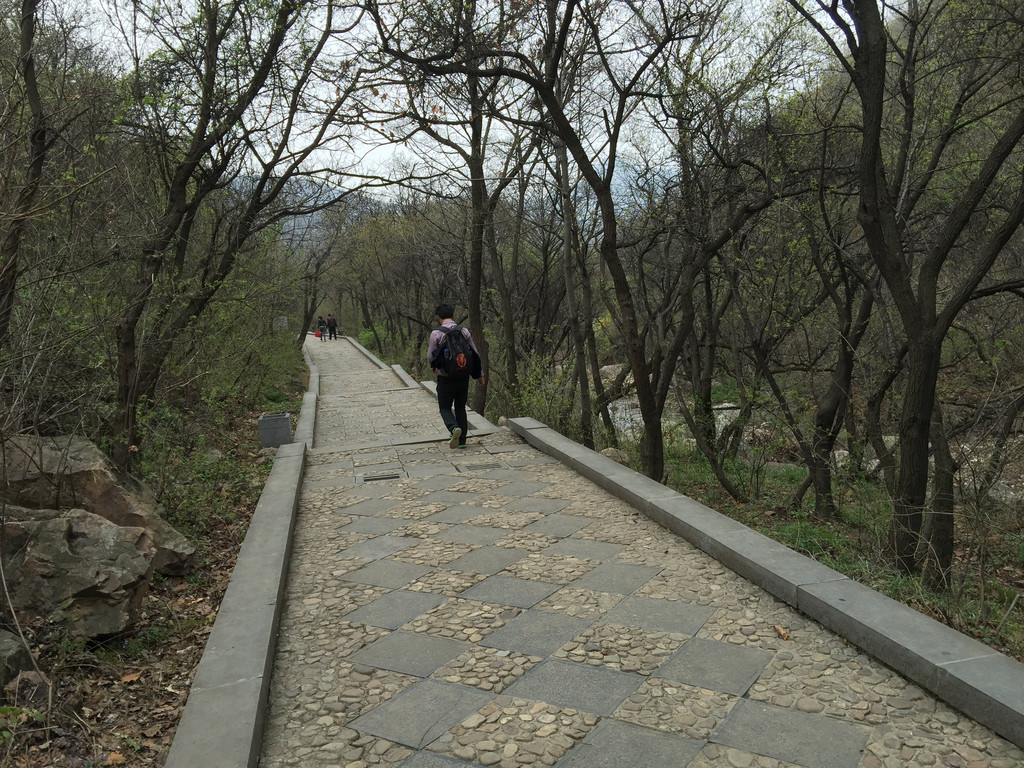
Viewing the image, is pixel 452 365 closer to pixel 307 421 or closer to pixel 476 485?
pixel 476 485

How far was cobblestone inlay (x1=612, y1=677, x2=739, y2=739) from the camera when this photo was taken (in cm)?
271

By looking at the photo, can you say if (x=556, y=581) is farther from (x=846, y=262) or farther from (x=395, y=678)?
(x=846, y=262)

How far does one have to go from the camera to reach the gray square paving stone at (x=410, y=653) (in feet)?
10.7

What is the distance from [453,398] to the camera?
28.3 ft

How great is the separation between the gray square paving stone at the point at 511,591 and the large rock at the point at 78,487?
2.05 meters

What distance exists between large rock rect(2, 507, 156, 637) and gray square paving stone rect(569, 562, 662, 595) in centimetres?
236

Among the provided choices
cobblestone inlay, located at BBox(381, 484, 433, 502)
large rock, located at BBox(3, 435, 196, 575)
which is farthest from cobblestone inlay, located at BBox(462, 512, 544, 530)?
large rock, located at BBox(3, 435, 196, 575)

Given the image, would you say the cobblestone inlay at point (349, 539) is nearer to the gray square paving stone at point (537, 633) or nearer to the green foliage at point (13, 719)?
the gray square paving stone at point (537, 633)

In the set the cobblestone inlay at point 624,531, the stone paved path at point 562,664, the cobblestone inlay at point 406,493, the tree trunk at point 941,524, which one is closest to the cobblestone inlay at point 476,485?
the cobblestone inlay at point 406,493

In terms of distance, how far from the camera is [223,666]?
3.19m

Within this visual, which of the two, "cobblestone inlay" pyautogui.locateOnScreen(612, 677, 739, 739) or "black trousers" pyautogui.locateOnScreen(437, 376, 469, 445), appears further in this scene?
"black trousers" pyautogui.locateOnScreen(437, 376, 469, 445)

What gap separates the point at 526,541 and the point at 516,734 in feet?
7.48

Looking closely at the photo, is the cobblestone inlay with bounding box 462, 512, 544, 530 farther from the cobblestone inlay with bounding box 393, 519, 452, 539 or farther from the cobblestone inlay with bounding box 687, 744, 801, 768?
the cobblestone inlay with bounding box 687, 744, 801, 768

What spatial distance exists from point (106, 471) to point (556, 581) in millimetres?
2986
